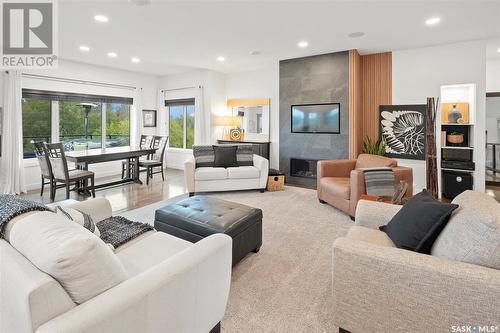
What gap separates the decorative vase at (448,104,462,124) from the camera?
4.79 m

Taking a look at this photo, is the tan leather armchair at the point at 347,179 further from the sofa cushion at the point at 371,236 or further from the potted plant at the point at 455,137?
the potted plant at the point at 455,137

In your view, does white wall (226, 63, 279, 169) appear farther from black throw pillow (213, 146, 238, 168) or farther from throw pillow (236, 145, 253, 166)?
black throw pillow (213, 146, 238, 168)

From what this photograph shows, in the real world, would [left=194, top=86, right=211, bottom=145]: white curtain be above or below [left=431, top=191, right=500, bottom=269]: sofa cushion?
above

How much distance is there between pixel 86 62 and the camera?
19.8 ft

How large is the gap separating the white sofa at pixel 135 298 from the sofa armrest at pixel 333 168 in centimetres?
316

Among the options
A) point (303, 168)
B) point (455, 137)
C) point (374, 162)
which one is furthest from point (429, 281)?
point (303, 168)

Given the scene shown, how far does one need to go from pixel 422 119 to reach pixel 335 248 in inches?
177

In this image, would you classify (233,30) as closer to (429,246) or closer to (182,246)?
(182,246)

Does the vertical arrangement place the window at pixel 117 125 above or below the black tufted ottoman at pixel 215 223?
above

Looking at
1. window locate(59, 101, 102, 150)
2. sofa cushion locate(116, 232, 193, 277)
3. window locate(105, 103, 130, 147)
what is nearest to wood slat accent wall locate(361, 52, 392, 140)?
sofa cushion locate(116, 232, 193, 277)

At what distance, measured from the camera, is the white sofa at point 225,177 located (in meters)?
4.78

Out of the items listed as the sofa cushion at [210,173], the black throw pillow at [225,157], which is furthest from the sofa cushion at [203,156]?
the sofa cushion at [210,173]

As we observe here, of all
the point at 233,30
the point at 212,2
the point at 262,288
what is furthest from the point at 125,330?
the point at 233,30

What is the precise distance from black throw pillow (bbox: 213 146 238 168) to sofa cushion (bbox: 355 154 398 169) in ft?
7.23
